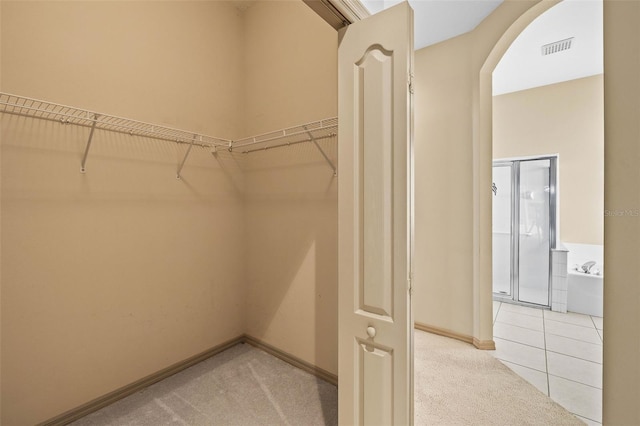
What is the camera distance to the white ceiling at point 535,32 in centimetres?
224

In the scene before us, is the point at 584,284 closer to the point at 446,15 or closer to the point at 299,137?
the point at 446,15

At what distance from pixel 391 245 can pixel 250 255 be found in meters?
1.62

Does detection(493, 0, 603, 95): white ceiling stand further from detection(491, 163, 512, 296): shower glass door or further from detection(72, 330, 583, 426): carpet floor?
detection(72, 330, 583, 426): carpet floor

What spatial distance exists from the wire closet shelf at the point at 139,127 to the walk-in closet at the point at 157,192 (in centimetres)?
1

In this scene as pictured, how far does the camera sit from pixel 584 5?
2.27 meters

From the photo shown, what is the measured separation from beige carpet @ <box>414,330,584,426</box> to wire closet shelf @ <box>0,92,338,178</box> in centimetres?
167

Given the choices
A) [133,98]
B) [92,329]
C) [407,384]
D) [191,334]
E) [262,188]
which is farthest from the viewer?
[262,188]

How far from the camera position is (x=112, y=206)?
1.74 m

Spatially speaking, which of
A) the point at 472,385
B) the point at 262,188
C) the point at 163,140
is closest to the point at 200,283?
the point at 262,188

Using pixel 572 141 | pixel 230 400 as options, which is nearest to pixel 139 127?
pixel 230 400

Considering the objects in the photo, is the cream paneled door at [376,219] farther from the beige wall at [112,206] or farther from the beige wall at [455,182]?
the beige wall at [455,182]

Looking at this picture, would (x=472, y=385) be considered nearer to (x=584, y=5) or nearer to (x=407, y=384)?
(x=407, y=384)

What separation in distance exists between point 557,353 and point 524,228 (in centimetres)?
187

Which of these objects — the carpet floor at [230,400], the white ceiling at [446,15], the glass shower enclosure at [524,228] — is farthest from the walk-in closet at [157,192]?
the glass shower enclosure at [524,228]
